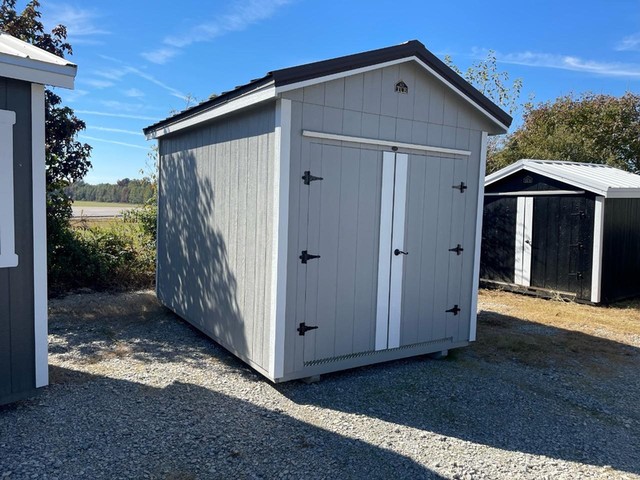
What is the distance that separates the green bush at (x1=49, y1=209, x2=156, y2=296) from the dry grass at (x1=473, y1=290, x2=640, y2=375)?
558 cm

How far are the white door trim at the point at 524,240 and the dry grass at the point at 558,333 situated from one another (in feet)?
1.61

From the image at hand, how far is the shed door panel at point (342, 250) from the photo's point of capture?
12.4ft

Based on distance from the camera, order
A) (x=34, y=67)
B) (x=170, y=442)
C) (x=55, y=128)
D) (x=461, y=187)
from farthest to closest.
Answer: (x=55, y=128) < (x=461, y=187) < (x=34, y=67) < (x=170, y=442)

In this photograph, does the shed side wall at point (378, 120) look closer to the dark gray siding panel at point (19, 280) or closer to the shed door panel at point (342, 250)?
the shed door panel at point (342, 250)

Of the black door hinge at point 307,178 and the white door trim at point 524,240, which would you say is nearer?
the black door hinge at point 307,178

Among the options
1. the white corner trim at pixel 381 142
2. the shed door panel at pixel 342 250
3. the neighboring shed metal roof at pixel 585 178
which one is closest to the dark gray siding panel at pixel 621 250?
the neighboring shed metal roof at pixel 585 178

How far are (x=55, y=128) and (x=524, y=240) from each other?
7.93m

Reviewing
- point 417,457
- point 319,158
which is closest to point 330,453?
point 417,457

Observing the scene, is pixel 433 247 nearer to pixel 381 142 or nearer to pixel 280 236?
pixel 381 142

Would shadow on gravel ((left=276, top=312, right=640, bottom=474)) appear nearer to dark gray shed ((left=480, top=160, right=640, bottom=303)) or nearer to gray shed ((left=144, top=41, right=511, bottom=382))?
gray shed ((left=144, top=41, right=511, bottom=382))

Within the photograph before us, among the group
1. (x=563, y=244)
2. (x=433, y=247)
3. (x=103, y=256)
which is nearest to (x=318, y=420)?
(x=433, y=247)

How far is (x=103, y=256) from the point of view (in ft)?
25.3

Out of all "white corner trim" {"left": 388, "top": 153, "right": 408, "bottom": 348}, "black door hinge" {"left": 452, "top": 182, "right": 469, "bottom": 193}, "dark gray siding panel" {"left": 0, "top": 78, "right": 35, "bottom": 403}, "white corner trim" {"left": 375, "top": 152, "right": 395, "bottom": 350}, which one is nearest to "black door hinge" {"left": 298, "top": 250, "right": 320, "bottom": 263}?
"white corner trim" {"left": 375, "top": 152, "right": 395, "bottom": 350}

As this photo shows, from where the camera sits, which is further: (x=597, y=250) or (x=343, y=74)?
(x=597, y=250)
